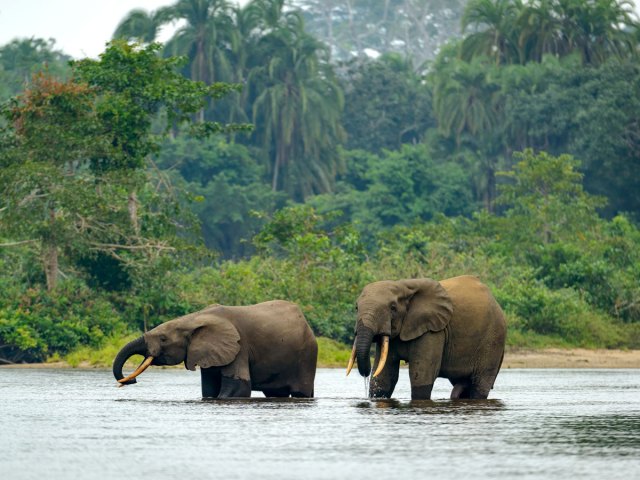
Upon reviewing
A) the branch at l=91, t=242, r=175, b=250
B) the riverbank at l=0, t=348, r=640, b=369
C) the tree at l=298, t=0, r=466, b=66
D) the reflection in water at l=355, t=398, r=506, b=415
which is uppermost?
the tree at l=298, t=0, r=466, b=66

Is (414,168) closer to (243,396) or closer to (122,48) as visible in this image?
(122,48)

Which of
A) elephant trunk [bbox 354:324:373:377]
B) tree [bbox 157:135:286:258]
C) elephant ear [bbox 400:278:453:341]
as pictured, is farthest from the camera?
tree [bbox 157:135:286:258]

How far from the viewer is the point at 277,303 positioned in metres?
24.1

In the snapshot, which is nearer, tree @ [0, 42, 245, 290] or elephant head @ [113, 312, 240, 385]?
elephant head @ [113, 312, 240, 385]

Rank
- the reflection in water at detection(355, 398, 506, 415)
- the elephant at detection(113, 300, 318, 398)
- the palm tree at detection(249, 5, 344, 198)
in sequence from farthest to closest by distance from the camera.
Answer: the palm tree at detection(249, 5, 344, 198) → the elephant at detection(113, 300, 318, 398) → the reflection in water at detection(355, 398, 506, 415)

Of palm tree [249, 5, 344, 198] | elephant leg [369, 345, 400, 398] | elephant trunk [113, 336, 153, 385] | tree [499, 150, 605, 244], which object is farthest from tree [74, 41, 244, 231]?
palm tree [249, 5, 344, 198]

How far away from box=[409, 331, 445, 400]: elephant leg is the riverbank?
15.9 m

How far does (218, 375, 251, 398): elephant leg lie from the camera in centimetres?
2295

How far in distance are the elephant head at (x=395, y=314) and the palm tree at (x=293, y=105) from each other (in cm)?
4817

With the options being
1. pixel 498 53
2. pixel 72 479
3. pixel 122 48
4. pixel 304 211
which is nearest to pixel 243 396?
pixel 72 479

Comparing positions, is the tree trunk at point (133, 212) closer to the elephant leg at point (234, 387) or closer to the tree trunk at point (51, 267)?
the tree trunk at point (51, 267)

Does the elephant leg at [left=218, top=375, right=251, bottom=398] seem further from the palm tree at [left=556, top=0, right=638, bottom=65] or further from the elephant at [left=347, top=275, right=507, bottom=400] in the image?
the palm tree at [left=556, top=0, right=638, bottom=65]

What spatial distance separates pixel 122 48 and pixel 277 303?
18260mm

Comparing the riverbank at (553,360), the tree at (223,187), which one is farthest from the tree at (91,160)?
the tree at (223,187)
